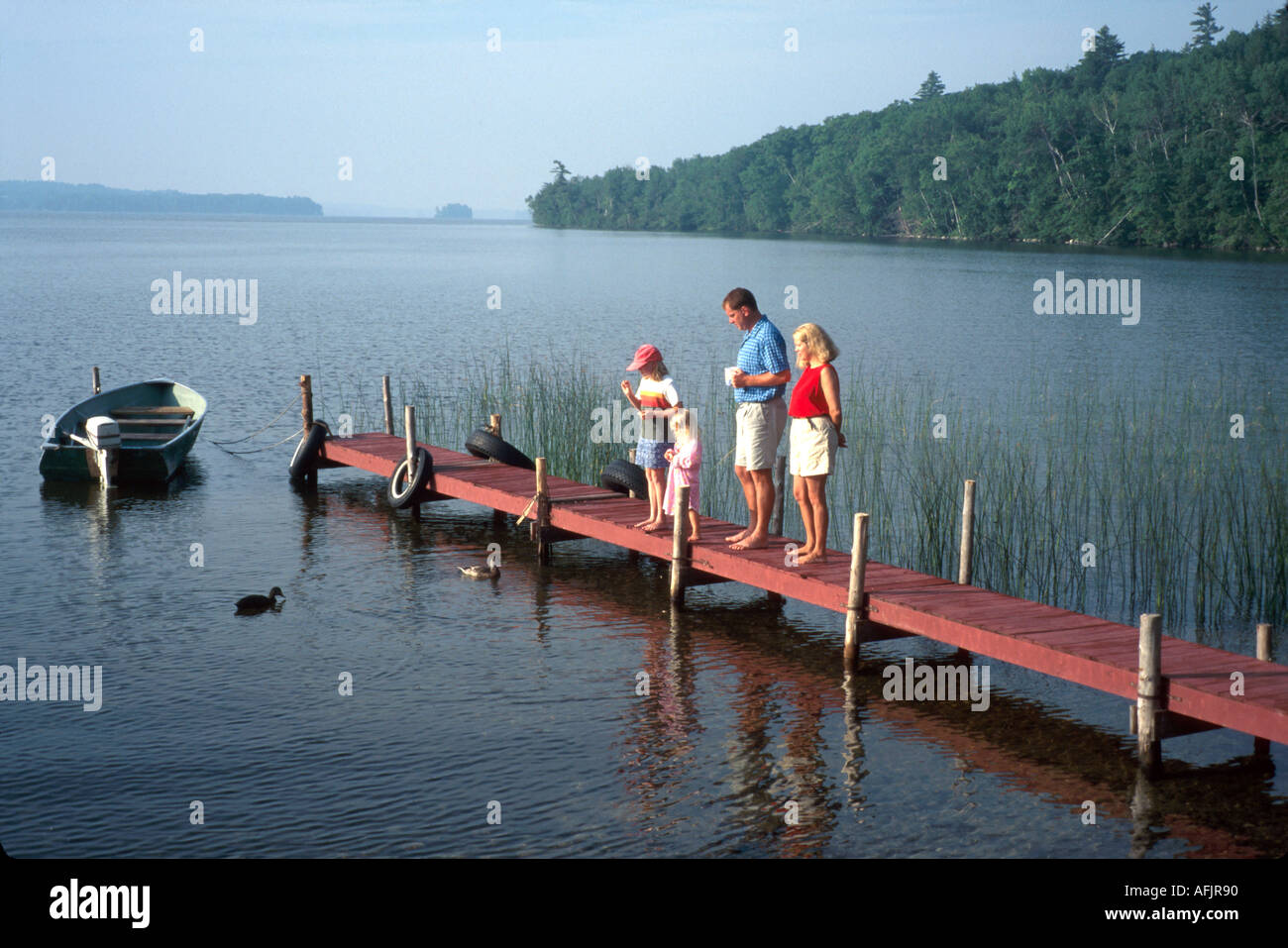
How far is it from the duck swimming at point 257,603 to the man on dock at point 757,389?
4.26 metres

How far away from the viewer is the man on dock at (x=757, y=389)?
30.2 ft

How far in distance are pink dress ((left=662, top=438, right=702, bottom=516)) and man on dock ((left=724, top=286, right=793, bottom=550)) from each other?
1.47 feet

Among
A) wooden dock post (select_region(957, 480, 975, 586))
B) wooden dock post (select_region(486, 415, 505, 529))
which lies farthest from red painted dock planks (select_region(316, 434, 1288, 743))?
wooden dock post (select_region(486, 415, 505, 529))

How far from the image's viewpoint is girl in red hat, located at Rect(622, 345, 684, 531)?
9625 millimetres

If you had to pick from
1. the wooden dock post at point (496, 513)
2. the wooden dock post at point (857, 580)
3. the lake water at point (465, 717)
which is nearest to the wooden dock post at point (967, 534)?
the lake water at point (465, 717)

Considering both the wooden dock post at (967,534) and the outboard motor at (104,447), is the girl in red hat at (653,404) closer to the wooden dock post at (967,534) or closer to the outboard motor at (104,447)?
the wooden dock post at (967,534)

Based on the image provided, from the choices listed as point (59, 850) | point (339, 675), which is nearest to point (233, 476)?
point (339, 675)

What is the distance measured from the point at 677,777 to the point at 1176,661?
3.08 metres

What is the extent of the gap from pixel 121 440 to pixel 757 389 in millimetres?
11269

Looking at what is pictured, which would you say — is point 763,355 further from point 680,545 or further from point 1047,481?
point 1047,481

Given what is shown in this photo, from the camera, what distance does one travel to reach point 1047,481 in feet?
44.3

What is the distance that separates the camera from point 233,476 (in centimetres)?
1728

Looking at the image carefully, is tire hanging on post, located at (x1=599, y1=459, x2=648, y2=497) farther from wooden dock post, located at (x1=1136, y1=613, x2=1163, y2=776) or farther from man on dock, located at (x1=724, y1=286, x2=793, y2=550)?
wooden dock post, located at (x1=1136, y1=613, x2=1163, y2=776)

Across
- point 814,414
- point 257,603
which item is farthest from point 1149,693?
point 257,603
